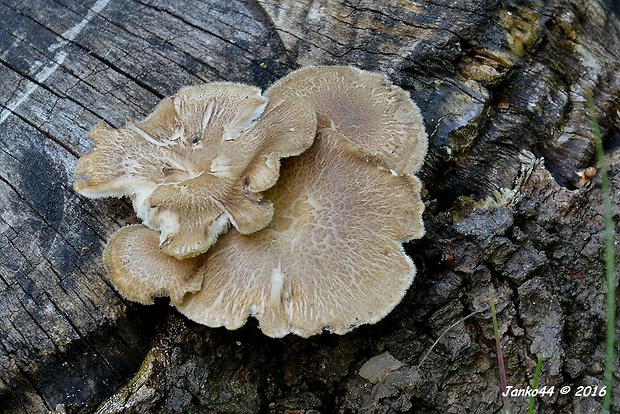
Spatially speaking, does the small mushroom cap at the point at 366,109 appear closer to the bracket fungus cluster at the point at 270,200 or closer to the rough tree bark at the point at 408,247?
the bracket fungus cluster at the point at 270,200

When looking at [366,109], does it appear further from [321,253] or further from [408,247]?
[321,253]

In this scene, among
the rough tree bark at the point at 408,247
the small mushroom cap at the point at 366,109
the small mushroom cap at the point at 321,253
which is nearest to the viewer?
the small mushroom cap at the point at 321,253

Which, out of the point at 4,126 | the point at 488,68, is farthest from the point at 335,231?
the point at 4,126

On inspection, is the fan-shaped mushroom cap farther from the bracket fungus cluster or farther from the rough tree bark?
the rough tree bark

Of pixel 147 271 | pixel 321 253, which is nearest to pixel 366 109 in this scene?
pixel 321 253

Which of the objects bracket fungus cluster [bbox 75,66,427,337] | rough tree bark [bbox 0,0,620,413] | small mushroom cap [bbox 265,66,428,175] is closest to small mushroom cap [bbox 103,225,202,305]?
bracket fungus cluster [bbox 75,66,427,337]

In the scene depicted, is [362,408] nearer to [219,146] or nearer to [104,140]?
[219,146]

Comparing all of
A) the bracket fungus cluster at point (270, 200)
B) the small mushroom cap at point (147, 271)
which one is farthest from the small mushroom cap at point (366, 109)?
the small mushroom cap at point (147, 271)
